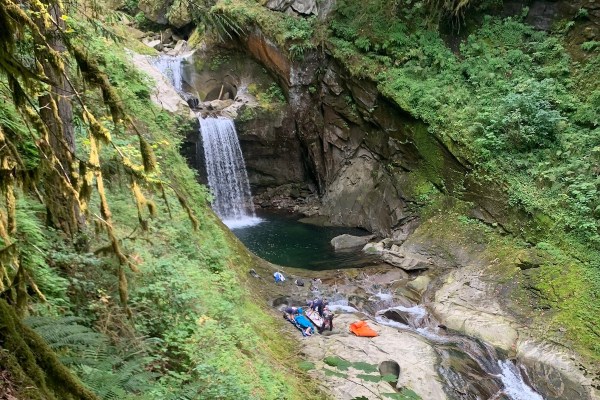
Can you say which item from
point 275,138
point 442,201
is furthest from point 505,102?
point 275,138

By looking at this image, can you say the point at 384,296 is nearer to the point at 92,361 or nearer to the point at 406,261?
the point at 406,261

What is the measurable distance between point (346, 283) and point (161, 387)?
7.84 metres

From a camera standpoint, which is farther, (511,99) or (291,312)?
(511,99)

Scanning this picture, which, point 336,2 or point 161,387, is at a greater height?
point 336,2

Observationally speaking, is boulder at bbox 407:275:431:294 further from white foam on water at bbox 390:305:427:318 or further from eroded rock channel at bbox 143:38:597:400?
white foam on water at bbox 390:305:427:318

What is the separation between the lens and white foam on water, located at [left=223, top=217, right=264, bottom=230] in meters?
17.6

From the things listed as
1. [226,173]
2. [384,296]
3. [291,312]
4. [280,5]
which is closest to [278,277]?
[291,312]

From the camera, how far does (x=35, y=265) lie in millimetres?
3752

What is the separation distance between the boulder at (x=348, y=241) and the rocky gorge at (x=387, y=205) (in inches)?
31.4

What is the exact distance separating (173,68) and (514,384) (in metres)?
16.9

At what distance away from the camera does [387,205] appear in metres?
15.4

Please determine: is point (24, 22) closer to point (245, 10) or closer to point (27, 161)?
point (27, 161)

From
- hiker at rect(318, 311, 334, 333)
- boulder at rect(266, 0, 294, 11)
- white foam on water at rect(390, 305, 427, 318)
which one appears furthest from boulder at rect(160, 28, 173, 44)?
hiker at rect(318, 311, 334, 333)

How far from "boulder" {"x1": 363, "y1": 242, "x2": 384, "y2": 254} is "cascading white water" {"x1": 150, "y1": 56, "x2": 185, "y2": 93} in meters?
10.6
